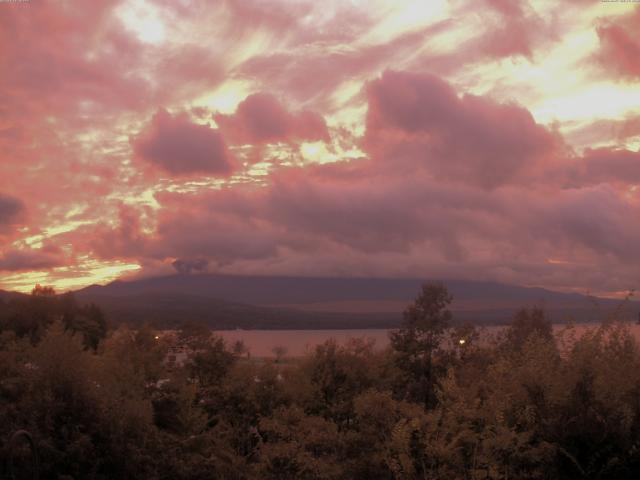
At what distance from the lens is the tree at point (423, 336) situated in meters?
47.4

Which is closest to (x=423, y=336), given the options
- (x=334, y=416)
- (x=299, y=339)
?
(x=334, y=416)

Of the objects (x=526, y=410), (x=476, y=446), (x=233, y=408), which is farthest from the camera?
(x=233, y=408)

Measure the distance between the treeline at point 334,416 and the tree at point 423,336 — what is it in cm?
1021

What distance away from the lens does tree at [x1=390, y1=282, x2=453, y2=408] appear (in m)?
47.4

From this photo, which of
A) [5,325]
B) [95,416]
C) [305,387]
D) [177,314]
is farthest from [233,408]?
[177,314]

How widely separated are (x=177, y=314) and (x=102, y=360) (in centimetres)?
13765

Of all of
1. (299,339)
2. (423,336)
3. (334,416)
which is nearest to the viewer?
(334,416)

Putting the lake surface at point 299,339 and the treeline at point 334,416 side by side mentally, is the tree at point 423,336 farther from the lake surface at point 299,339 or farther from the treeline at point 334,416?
the treeline at point 334,416

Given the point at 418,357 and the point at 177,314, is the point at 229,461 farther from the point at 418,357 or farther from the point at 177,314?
the point at 177,314

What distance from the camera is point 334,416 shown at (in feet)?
103

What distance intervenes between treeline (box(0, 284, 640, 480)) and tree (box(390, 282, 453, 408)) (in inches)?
402

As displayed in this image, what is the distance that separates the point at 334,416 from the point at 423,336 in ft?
70.0

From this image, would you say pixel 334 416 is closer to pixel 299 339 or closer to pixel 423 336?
pixel 423 336

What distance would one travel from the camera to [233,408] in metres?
34.6
